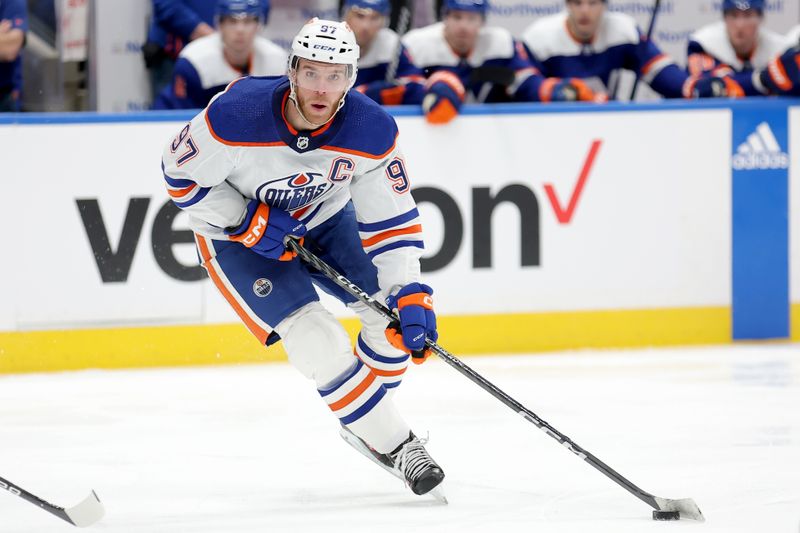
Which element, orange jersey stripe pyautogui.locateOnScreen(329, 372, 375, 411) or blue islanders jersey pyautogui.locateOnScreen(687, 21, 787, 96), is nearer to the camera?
orange jersey stripe pyautogui.locateOnScreen(329, 372, 375, 411)

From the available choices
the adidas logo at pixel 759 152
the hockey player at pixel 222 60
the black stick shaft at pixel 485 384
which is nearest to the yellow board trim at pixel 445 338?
the adidas logo at pixel 759 152

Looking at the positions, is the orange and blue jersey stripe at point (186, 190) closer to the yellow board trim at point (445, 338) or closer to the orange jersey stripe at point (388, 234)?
the orange jersey stripe at point (388, 234)

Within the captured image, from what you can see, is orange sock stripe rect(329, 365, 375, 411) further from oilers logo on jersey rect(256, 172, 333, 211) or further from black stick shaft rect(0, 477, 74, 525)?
black stick shaft rect(0, 477, 74, 525)

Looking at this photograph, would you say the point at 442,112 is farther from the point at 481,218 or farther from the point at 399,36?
the point at 399,36

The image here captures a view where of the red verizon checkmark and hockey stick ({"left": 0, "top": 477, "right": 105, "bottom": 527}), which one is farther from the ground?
the red verizon checkmark

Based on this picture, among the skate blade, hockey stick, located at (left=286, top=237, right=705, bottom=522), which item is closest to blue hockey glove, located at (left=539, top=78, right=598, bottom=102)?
hockey stick, located at (left=286, top=237, right=705, bottom=522)

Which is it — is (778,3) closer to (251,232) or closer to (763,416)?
(763,416)

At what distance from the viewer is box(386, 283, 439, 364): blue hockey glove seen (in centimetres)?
317

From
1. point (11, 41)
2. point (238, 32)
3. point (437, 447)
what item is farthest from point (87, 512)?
point (238, 32)

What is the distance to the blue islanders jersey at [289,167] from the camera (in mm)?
3164

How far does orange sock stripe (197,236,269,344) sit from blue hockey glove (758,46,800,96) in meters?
3.09

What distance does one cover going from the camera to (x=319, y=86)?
303 centimetres

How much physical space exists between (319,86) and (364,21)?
8.66 feet

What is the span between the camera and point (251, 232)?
10.6 feet
